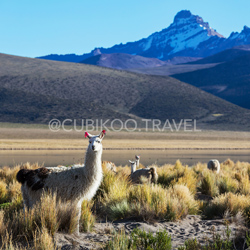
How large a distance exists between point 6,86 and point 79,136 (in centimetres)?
3921

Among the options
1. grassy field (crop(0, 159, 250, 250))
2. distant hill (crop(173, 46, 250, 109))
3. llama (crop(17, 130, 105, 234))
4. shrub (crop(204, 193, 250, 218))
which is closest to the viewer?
grassy field (crop(0, 159, 250, 250))

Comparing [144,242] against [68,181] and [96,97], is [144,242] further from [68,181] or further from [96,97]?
[96,97]

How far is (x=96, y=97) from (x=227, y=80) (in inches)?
3635

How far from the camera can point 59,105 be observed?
231 ft

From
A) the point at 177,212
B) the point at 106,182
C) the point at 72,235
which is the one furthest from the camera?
the point at 106,182

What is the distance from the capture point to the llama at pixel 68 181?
605cm

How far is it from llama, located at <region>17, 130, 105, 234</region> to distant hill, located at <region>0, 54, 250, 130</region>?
57.2m

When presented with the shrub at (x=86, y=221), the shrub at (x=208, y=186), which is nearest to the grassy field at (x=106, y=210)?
the shrub at (x=86, y=221)

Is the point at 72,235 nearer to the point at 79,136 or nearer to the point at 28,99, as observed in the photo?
the point at 79,136

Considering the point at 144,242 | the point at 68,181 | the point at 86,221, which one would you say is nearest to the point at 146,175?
the point at 86,221

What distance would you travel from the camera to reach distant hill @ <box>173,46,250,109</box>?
146 metres

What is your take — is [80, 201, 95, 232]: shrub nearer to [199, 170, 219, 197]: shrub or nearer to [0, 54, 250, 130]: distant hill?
[199, 170, 219, 197]: shrub

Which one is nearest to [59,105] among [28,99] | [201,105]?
[28,99]

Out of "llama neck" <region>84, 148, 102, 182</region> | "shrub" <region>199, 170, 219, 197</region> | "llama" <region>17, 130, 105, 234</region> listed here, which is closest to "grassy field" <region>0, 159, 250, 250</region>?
"llama" <region>17, 130, 105, 234</region>
